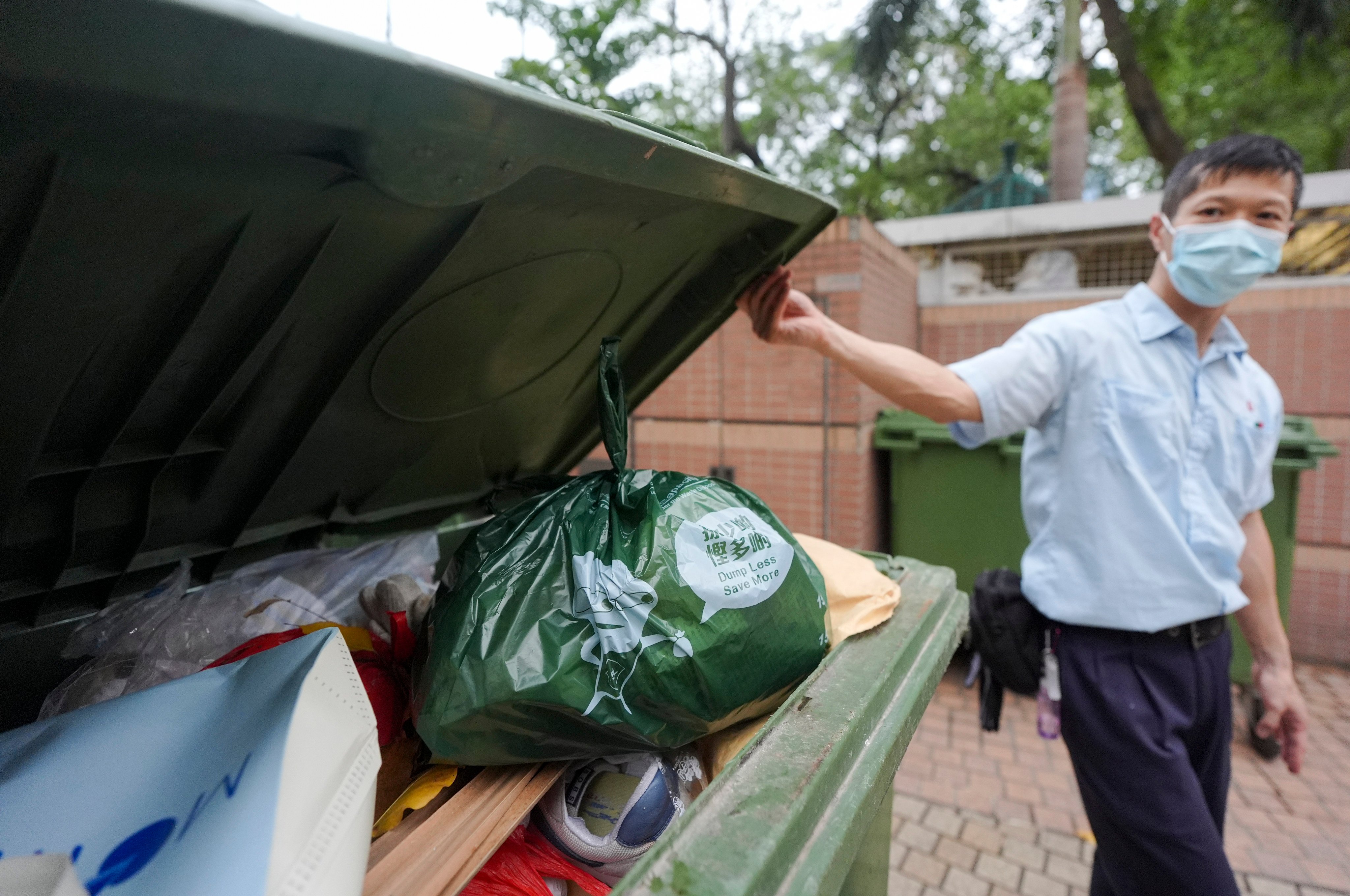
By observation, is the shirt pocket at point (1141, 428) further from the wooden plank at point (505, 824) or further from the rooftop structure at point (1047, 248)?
the rooftop structure at point (1047, 248)

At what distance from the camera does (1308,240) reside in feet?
16.8

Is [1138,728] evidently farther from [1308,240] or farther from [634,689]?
[1308,240]

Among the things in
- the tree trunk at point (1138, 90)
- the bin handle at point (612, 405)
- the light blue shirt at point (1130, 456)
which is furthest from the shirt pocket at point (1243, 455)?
the tree trunk at point (1138, 90)

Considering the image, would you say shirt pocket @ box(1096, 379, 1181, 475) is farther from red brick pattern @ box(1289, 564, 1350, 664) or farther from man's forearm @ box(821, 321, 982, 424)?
red brick pattern @ box(1289, 564, 1350, 664)

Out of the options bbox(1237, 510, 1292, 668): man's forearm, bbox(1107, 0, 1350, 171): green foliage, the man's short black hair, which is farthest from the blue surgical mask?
bbox(1107, 0, 1350, 171): green foliage

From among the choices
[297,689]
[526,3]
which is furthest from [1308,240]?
[526,3]

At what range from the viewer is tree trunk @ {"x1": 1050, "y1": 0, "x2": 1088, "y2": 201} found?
8117 millimetres

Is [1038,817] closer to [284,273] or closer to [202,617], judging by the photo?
[202,617]

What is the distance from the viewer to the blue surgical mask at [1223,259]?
1960mm

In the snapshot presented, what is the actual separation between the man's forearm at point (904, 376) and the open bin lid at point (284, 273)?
34cm

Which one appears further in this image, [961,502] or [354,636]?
[961,502]

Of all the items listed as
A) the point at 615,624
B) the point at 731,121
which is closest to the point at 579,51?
the point at 731,121

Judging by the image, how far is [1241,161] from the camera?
76.9 inches

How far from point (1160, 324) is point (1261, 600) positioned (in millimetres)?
952
